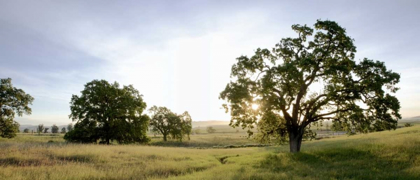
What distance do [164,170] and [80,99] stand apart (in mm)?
26669

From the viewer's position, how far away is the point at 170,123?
206ft

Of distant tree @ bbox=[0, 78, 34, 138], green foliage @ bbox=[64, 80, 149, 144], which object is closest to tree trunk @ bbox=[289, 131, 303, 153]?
green foliage @ bbox=[64, 80, 149, 144]

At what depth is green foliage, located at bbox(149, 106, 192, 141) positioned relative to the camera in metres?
62.4

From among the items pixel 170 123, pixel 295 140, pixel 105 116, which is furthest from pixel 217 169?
pixel 170 123

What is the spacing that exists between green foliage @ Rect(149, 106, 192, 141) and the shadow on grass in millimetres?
45624

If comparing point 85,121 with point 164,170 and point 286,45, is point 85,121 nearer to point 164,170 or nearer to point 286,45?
point 164,170

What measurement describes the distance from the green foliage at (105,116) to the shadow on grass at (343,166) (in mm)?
26229

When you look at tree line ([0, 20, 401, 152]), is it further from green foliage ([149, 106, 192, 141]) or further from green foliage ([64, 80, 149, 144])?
green foliage ([149, 106, 192, 141])

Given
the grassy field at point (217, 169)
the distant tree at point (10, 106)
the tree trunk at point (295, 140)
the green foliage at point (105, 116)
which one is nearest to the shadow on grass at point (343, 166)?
the grassy field at point (217, 169)

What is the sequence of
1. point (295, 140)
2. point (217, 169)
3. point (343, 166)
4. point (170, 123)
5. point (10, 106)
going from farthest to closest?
point (170, 123), point (10, 106), point (295, 140), point (217, 169), point (343, 166)

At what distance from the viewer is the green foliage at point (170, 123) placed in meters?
62.4

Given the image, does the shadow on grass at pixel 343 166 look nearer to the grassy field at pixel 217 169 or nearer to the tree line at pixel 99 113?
the grassy field at pixel 217 169

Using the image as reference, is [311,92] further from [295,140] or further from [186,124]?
[186,124]

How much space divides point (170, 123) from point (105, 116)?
27.3m
